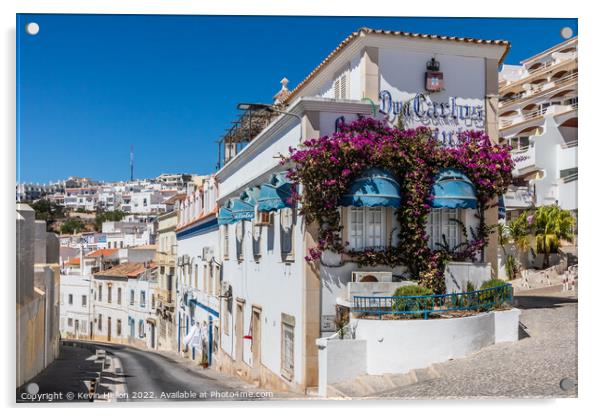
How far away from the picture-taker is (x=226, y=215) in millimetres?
15453

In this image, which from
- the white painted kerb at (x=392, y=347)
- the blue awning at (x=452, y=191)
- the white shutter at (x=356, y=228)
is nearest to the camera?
the white painted kerb at (x=392, y=347)

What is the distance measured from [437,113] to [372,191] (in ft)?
6.45

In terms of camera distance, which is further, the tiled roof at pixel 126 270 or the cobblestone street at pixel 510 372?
the tiled roof at pixel 126 270

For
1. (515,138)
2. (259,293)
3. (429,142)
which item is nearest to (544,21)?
(429,142)

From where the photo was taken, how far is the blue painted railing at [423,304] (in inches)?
409

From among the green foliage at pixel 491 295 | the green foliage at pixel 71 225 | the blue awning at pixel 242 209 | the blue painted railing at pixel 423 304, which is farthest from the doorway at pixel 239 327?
the green foliage at pixel 491 295

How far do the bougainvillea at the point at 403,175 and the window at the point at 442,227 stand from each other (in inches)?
6.0

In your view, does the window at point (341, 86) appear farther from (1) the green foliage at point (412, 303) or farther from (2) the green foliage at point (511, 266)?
(2) the green foliage at point (511, 266)

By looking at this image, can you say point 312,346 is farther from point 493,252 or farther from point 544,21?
point 544,21

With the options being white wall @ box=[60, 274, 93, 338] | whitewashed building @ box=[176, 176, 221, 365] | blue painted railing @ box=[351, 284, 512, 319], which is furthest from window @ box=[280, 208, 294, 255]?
whitewashed building @ box=[176, 176, 221, 365]

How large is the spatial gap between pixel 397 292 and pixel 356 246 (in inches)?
42.3

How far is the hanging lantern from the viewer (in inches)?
460

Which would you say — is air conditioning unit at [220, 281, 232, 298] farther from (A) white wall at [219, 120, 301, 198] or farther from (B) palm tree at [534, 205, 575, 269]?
(B) palm tree at [534, 205, 575, 269]

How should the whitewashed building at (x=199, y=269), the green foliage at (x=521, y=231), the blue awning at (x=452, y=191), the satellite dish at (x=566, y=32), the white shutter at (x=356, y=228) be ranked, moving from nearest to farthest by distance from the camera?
1. the satellite dish at (x=566, y=32)
2. the white shutter at (x=356, y=228)
3. the blue awning at (x=452, y=191)
4. the green foliage at (x=521, y=231)
5. the whitewashed building at (x=199, y=269)
